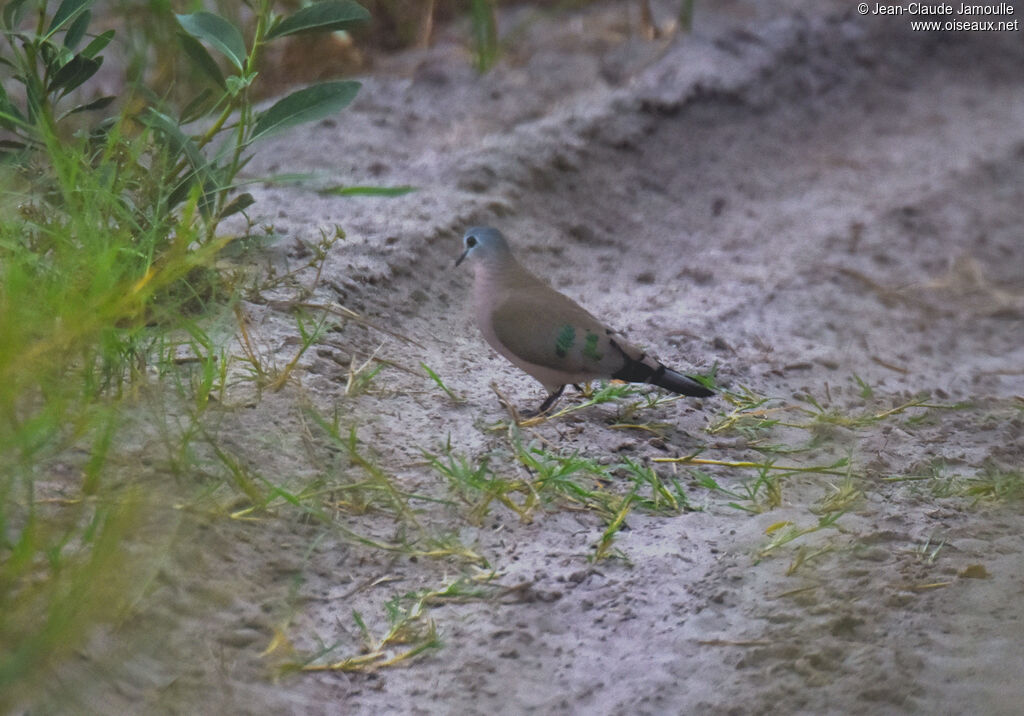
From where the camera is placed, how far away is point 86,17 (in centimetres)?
289

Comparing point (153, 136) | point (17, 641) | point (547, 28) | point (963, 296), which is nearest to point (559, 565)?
point (17, 641)

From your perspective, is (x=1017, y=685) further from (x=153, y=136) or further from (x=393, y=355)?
(x=153, y=136)

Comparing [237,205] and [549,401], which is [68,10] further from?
[549,401]

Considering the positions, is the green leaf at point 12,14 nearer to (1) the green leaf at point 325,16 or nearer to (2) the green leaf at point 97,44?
(2) the green leaf at point 97,44

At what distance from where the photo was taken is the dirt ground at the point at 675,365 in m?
2.04

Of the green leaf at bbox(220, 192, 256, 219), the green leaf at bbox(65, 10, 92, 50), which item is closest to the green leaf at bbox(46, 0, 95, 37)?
the green leaf at bbox(65, 10, 92, 50)

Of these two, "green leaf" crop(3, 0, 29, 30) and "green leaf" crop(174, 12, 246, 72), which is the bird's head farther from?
"green leaf" crop(3, 0, 29, 30)

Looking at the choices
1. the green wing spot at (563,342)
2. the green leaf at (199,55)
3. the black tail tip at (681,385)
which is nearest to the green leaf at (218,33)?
the green leaf at (199,55)

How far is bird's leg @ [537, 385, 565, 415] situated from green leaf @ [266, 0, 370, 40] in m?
1.08

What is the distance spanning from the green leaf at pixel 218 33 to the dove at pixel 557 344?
2.89 feet

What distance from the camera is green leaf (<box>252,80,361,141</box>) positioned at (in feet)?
9.71

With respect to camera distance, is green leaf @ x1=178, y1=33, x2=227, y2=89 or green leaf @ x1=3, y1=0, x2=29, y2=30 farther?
green leaf @ x1=178, y1=33, x2=227, y2=89

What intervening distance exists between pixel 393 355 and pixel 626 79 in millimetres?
2561

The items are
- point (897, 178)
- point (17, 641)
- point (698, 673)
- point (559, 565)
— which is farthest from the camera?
point (897, 178)
